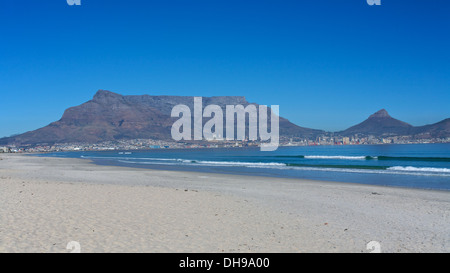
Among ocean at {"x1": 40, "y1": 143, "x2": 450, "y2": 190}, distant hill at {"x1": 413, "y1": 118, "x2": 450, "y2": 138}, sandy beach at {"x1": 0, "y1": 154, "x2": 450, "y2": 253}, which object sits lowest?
ocean at {"x1": 40, "y1": 143, "x2": 450, "y2": 190}

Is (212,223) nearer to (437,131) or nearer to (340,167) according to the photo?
(340,167)

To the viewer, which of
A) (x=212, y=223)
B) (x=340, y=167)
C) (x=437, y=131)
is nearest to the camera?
(x=212, y=223)

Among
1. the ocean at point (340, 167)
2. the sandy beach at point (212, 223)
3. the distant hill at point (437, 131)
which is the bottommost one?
the ocean at point (340, 167)

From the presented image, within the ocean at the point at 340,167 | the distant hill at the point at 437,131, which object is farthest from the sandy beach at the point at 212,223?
the distant hill at the point at 437,131

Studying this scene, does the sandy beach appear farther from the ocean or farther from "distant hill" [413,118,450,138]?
"distant hill" [413,118,450,138]

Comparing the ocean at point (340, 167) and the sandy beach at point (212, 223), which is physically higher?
the sandy beach at point (212, 223)

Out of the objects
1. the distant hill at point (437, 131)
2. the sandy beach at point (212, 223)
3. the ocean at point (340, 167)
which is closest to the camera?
the sandy beach at point (212, 223)

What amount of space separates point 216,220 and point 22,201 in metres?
6.92

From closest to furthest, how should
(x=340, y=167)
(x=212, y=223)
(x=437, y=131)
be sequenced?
1. (x=212, y=223)
2. (x=340, y=167)
3. (x=437, y=131)

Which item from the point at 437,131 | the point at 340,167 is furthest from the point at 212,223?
the point at 437,131

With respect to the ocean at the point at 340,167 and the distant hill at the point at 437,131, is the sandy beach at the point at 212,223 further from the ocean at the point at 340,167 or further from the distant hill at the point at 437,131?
the distant hill at the point at 437,131

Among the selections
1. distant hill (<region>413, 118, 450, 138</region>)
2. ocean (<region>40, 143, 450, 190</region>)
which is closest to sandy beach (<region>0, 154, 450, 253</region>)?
ocean (<region>40, 143, 450, 190</region>)
